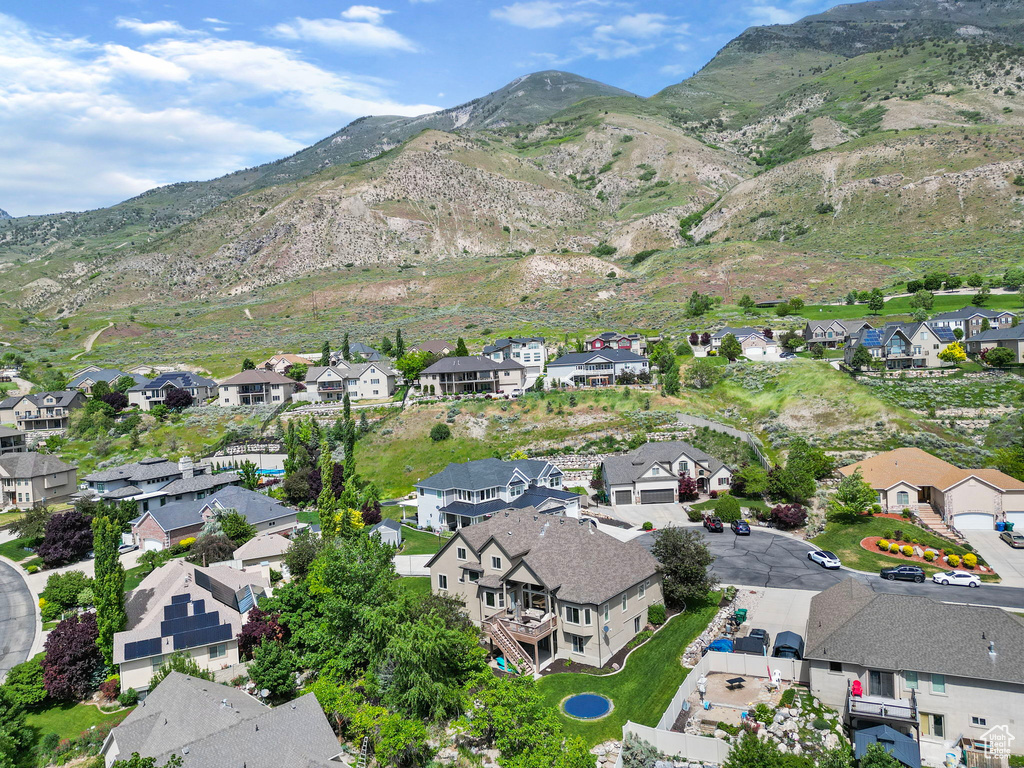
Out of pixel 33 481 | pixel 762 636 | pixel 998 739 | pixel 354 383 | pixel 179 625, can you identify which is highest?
pixel 354 383

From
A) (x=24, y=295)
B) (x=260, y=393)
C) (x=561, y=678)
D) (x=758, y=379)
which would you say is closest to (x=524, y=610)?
(x=561, y=678)

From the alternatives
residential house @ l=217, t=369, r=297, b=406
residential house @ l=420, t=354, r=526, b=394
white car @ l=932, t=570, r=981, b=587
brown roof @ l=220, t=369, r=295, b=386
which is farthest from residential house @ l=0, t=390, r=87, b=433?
white car @ l=932, t=570, r=981, b=587

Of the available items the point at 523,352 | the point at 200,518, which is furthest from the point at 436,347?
the point at 200,518

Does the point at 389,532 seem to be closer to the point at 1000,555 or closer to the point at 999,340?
the point at 1000,555

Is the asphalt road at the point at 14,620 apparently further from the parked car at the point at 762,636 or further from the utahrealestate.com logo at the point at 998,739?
→ the utahrealestate.com logo at the point at 998,739

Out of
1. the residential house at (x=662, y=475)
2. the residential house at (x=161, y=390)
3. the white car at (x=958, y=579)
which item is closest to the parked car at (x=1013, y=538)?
the white car at (x=958, y=579)

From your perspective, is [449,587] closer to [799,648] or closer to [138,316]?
[799,648]

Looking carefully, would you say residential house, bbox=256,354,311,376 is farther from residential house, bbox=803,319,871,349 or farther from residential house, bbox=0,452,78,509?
residential house, bbox=803,319,871,349
